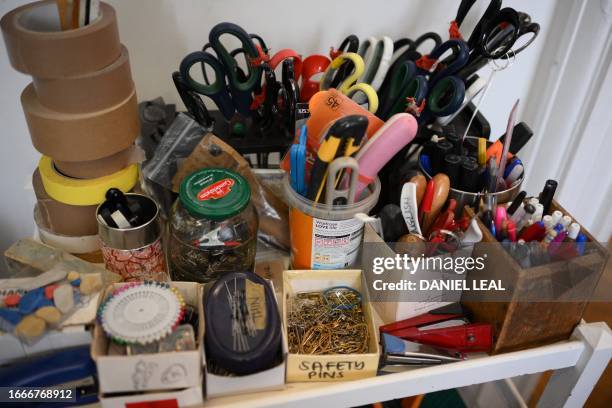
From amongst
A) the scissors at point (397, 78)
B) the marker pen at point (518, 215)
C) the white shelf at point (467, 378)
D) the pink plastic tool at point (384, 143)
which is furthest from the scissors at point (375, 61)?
the white shelf at point (467, 378)

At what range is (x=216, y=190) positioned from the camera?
0.59 metres

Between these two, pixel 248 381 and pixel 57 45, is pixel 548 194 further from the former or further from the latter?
pixel 57 45

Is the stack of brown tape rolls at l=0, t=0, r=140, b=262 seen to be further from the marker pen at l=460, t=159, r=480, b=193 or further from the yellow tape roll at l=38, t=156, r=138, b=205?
the marker pen at l=460, t=159, r=480, b=193

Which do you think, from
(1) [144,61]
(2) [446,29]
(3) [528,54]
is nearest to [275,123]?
(1) [144,61]

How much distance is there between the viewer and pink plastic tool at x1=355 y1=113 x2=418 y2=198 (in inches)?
22.2

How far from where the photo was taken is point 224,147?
653mm

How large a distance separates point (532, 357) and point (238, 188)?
38 cm

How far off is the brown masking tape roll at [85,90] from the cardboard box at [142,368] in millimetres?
227

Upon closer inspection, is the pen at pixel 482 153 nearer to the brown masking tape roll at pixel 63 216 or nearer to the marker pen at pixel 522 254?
the marker pen at pixel 522 254

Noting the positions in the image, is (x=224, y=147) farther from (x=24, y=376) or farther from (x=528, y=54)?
(x=528, y=54)

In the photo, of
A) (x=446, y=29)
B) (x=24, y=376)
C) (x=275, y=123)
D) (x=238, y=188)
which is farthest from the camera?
(x=446, y=29)

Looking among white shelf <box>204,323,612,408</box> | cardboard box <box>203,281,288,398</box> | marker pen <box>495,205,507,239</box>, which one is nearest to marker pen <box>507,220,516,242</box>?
Answer: marker pen <box>495,205,507,239</box>

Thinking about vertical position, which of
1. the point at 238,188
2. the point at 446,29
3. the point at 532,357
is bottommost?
the point at 532,357

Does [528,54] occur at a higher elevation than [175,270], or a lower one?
higher
